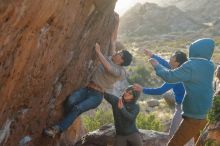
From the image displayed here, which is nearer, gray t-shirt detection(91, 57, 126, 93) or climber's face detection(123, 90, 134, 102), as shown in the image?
climber's face detection(123, 90, 134, 102)

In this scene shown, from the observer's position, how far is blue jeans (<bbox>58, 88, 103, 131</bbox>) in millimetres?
8711

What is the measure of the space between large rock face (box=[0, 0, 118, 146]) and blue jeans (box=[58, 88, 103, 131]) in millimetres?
396

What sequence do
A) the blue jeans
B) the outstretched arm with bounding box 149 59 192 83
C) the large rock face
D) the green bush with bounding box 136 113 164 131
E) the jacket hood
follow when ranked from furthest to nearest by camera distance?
1. the green bush with bounding box 136 113 164 131
2. the blue jeans
3. the jacket hood
4. the outstretched arm with bounding box 149 59 192 83
5. the large rock face

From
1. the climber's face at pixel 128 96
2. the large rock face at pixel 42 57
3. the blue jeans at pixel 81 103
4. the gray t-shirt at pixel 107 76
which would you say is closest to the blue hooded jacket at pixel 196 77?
the climber's face at pixel 128 96

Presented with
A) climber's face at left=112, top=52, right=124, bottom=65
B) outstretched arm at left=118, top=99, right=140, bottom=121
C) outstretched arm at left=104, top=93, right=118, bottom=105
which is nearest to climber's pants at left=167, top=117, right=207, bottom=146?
outstretched arm at left=118, top=99, right=140, bottom=121

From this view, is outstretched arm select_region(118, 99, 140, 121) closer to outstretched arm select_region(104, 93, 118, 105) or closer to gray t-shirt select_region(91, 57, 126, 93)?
outstretched arm select_region(104, 93, 118, 105)

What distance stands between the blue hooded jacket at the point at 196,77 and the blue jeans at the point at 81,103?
208 cm

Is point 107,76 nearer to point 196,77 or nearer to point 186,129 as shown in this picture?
point 186,129

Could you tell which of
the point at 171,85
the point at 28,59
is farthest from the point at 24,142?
the point at 171,85

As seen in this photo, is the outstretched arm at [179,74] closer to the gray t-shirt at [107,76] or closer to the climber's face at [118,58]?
the climber's face at [118,58]

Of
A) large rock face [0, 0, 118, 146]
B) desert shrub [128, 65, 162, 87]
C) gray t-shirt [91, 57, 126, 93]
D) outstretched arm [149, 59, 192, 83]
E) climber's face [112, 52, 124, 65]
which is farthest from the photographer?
desert shrub [128, 65, 162, 87]

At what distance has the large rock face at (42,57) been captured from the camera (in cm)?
592

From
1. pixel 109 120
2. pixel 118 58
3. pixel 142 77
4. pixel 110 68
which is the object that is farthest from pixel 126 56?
pixel 142 77

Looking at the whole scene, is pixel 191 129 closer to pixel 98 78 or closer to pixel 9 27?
pixel 98 78
